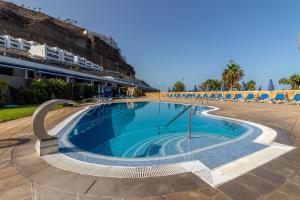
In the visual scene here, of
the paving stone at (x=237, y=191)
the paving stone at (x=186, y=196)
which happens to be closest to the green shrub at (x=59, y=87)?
the paving stone at (x=186, y=196)

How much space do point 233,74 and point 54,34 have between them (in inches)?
3009

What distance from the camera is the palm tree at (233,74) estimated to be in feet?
111

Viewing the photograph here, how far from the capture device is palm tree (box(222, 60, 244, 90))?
3395cm

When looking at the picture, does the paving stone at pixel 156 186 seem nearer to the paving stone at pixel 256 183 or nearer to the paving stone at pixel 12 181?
the paving stone at pixel 256 183

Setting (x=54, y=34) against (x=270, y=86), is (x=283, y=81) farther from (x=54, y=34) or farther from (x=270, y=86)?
(x=54, y=34)

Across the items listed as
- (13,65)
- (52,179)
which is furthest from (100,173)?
(13,65)

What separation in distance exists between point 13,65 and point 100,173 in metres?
18.1

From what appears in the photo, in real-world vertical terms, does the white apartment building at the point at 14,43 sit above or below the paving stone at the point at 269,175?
above

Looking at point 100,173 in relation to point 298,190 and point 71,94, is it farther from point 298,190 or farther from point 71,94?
point 71,94

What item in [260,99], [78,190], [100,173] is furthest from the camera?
[260,99]

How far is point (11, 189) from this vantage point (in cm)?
234

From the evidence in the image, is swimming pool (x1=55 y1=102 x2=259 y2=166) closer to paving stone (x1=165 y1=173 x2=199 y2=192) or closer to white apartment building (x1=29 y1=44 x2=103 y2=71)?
paving stone (x1=165 y1=173 x2=199 y2=192)

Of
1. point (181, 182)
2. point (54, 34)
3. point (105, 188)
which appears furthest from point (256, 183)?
point (54, 34)

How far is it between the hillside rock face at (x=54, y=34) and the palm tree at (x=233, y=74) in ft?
221
